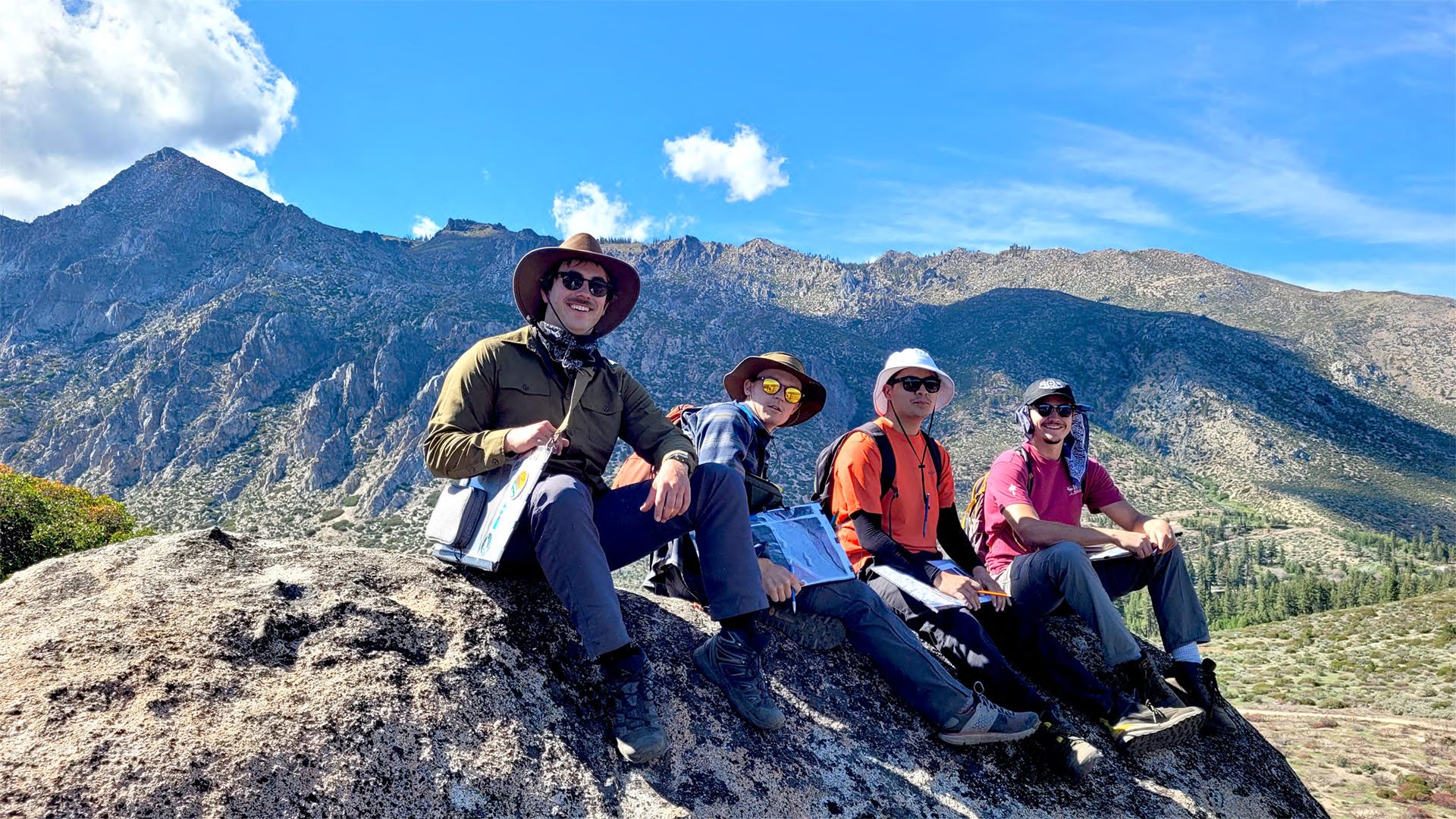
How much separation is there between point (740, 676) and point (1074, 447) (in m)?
4.35

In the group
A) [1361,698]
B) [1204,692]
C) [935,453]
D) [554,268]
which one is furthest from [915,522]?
[1361,698]

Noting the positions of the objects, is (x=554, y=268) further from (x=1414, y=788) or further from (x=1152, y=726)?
(x=1414, y=788)

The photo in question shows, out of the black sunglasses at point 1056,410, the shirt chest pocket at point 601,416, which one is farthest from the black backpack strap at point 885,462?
the shirt chest pocket at point 601,416

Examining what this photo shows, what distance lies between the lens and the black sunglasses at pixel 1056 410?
21.9 feet

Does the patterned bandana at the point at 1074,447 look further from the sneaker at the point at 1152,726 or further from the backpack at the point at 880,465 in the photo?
the sneaker at the point at 1152,726

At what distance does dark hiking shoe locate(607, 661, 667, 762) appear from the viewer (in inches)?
145

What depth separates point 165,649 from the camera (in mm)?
3393

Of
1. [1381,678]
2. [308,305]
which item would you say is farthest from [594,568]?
[308,305]

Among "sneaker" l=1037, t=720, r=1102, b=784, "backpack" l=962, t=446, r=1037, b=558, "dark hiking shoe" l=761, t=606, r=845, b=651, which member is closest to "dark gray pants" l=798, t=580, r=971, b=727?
"dark hiking shoe" l=761, t=606, r=845, b=651

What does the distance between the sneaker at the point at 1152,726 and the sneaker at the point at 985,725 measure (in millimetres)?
1056

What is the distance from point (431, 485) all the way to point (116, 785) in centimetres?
16451

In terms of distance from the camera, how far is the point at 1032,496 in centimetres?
678

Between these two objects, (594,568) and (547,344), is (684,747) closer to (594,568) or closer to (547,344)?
(594,568)

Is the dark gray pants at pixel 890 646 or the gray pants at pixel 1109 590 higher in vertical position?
the gray pants at pixel 1109 590
